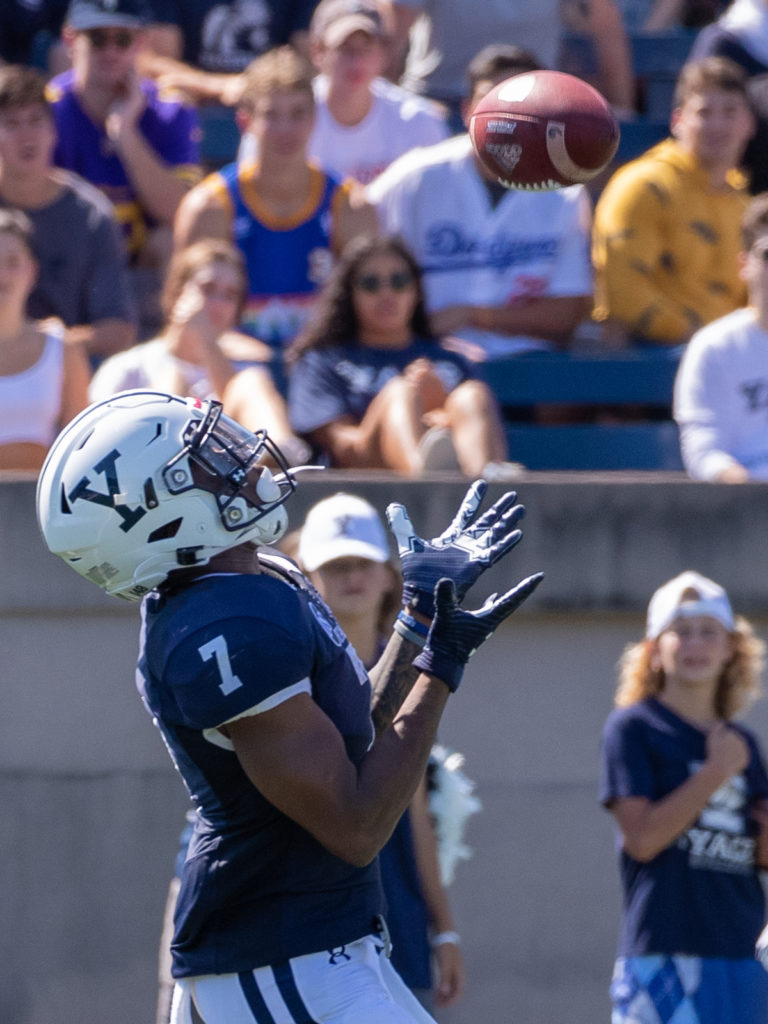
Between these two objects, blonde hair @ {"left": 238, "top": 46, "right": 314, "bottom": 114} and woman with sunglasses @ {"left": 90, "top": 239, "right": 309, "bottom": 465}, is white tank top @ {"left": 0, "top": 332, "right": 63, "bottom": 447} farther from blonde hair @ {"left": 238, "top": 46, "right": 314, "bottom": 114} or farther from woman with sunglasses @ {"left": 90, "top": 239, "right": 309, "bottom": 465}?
blonde hair @ {"left": 238, "top": 46, "right": 314, "bottom": 114}

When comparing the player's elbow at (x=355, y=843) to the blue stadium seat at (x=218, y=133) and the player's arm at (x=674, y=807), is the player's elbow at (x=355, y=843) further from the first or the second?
the blue stadium seat at (x=218, y=133)

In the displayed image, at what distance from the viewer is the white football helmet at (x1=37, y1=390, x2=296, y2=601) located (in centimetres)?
291

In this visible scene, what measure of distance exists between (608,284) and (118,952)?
11.1ft

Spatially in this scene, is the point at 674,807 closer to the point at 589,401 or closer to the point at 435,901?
the point at 435,901

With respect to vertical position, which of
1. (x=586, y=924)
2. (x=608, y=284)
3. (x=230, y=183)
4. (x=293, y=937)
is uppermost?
(x=230, y=183)

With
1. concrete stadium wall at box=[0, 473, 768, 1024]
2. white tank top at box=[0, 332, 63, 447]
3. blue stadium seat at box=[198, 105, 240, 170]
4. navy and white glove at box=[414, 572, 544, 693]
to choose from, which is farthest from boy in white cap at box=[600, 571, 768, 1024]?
blue stadium seat at box=[198, 105, 240, 170]

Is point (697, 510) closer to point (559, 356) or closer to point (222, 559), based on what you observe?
point (559, 356)

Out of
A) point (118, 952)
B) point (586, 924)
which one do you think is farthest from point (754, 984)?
point (118, 952)

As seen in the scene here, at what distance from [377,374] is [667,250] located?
61.7 inches

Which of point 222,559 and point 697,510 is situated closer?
point 222,559

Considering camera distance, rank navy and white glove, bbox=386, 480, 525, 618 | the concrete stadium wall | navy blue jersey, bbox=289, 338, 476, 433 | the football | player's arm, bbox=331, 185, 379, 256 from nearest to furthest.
Result: navy and white glove, bbox=386, 480, 525, 618, the football, the concrete stadium wall, navy blue jersey, bbox=289, 338, 476, 433, player's arm, bbox=331, 185, 379, 256

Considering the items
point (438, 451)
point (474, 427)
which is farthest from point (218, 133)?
point (438, 451)

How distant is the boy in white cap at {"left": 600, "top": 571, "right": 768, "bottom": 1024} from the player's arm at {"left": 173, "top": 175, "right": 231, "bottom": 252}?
115 inches

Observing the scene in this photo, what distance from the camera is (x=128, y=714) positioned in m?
5.64
